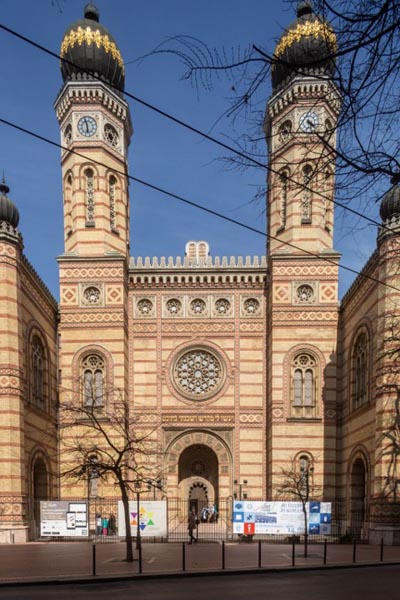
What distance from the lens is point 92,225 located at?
29516 millimetres

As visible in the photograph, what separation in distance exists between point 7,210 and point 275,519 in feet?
53.6

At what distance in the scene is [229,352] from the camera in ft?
98.4

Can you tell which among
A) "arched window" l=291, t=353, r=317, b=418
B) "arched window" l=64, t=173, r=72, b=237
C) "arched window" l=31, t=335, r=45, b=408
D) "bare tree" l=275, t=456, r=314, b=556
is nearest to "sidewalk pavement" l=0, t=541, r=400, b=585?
"bare tree" l=275, t=456, r=314, b=556

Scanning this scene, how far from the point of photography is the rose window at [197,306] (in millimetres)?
30422

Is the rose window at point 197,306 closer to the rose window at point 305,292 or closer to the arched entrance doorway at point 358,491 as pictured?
the rose window at point 305,292

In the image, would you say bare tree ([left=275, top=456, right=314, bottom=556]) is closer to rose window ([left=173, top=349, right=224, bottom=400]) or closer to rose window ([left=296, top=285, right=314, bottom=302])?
rose window ([left=173, top=349, right=224, bottom=400])

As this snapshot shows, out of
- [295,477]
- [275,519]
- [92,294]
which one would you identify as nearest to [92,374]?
[92,294]

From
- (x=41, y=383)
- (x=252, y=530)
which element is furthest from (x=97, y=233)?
(x=252, y=530)

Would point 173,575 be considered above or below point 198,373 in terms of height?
below

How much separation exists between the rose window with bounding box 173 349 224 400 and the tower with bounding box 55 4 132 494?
292 centimetres

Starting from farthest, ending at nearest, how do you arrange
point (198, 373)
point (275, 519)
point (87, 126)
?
1. point (198, 373)
2. point (87, 126)
3. point (275, 519)

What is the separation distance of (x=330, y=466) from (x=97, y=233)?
16008mm

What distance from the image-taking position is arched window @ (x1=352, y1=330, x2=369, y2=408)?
24.5 meters

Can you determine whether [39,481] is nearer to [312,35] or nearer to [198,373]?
[198,373]
